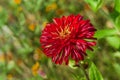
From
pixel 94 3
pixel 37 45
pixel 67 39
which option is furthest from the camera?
pixel 37 45

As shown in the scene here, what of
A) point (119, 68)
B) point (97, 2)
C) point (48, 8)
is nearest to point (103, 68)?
point (119, 68)

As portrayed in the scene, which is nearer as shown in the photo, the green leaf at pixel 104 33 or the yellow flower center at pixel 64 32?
the yellow flower center at pixel 64 32

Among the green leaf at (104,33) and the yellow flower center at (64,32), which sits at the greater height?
the green leaf at (104,33)

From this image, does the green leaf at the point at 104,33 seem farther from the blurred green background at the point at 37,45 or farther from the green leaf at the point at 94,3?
the blurred green background at the point at 37,45

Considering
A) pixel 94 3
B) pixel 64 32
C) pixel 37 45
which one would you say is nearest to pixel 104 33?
pixel 94 3

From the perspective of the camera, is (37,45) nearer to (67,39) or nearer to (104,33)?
(104,33)

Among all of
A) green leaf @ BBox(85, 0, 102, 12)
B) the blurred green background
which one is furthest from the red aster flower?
the blurred green background

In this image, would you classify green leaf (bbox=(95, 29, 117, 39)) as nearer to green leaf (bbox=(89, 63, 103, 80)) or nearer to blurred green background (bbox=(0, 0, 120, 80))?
green leaf (bbox=(89, 63, 103, 80))

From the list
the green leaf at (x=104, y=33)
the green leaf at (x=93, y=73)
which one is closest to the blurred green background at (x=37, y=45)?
the green leaf at (x=104, y=33)

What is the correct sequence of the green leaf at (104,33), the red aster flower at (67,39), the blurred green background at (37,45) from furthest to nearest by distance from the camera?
1. the blurred green background at (37,45)
2. the green leaf at (104,33)
3. the red aster flower at (67,39)

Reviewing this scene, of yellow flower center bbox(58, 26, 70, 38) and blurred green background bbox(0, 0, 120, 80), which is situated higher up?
blurred green background bbox(0, 0, 120, 80)
